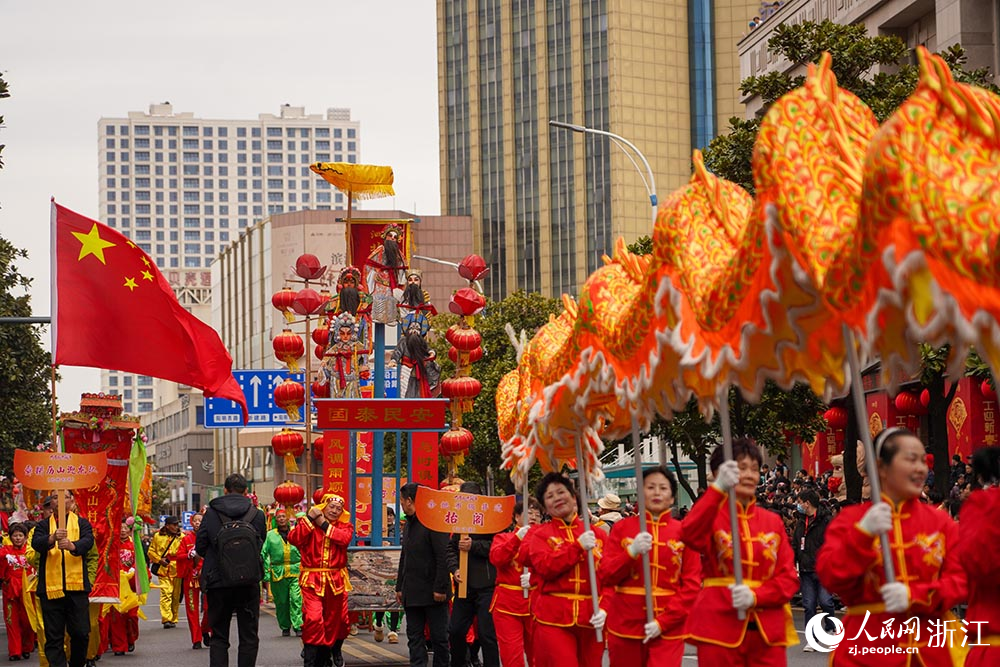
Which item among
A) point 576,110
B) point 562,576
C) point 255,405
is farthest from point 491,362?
point 576,110

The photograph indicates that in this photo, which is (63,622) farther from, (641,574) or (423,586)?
(641,574)

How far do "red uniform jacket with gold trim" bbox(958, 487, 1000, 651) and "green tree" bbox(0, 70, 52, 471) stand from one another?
28343 mm

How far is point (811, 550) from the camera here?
18.7 metres

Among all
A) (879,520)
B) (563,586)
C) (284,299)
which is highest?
(284,299)

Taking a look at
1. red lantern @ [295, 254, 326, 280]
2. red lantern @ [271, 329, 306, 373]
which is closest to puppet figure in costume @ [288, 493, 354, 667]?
red lantern @ [295, 254, 326, 280]

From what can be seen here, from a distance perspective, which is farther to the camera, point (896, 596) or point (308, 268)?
point (308, 268)

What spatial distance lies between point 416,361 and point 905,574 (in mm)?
15144

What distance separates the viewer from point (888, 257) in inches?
255

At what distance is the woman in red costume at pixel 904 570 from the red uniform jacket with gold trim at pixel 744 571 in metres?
1.18

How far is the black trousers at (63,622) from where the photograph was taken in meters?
15.3

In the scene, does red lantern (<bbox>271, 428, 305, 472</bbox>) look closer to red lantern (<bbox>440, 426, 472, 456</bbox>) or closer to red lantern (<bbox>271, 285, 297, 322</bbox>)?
red lantern (<bbox>271, 285, 297, 322</bbox>)

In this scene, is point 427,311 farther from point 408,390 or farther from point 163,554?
point 163,554

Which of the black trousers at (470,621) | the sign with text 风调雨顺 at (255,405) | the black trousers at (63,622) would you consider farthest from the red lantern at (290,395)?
the sign with text 风调雨顺 at (255,405)

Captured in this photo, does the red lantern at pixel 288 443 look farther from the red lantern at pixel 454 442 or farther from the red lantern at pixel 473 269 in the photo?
the red lantern at pixel 473 269
